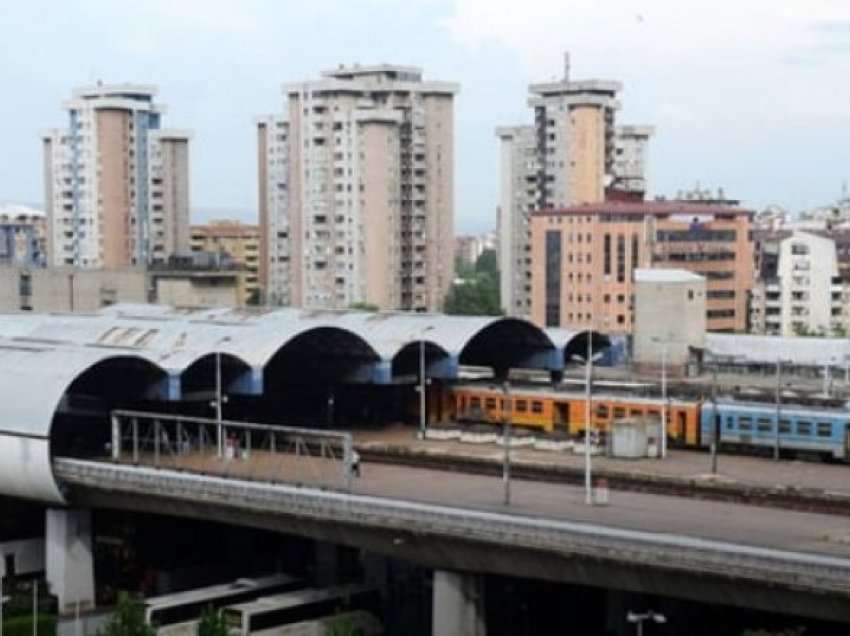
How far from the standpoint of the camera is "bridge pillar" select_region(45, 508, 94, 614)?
44406mm

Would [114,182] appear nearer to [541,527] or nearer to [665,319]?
[665,319]

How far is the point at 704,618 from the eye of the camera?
40094 mm

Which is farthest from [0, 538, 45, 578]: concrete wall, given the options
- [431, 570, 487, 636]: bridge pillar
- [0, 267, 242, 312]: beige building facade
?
[0, 267, 242, 312]: beige building facade

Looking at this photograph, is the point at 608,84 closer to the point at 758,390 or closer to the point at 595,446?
the point at 758,390

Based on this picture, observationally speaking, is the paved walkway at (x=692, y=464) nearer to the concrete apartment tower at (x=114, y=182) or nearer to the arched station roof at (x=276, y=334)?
the arched station roof at (x=276, y=334)

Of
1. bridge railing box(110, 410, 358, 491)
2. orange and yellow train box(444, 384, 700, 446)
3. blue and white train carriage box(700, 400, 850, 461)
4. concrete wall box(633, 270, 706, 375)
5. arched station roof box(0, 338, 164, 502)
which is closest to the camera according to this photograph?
bridge railing box(110, 410, 358, 491)

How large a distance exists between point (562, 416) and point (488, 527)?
19.8m

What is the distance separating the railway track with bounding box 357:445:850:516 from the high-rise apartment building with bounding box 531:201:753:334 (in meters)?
48.0

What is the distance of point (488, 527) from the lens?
35.8 m

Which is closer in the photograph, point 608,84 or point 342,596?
point 342,596

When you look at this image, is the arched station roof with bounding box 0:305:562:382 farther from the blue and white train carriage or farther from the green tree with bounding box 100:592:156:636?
the green tree with bounding box 100:592:156:636

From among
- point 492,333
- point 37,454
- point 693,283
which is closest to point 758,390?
point 492,333

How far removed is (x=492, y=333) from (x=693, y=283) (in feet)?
84.6

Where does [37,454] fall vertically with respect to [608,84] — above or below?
below
